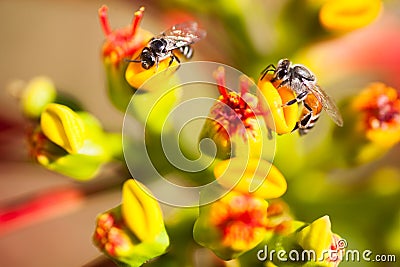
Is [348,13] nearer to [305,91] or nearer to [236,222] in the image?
[305,91]

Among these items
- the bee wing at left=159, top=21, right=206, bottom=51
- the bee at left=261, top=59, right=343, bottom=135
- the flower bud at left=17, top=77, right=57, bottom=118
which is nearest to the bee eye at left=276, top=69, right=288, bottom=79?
the bee at left=261, top=59, right=343, bottom=135

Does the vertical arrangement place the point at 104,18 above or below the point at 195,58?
below

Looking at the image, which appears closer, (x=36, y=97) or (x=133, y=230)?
(x=133, y=230)

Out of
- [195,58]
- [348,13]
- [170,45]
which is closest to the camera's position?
[170,45]

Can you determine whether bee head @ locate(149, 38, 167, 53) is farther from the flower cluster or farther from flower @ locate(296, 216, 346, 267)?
flower @ locate(296, 216, 346, 267)

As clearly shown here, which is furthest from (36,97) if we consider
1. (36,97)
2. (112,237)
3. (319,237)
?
(319,237)

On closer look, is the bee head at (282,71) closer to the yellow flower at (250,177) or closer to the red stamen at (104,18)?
the yellow flower at (250,177)

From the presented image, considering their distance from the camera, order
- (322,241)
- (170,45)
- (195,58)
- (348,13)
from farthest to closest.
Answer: (195,58)
(348,13)
(170,45)
(322,241)
